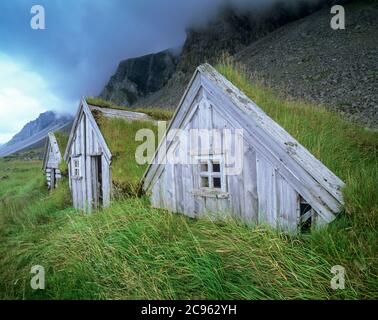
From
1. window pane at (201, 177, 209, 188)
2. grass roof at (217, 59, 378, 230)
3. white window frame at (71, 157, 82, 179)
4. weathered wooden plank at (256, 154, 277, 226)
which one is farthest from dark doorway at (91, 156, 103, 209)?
weathered wooden plank at (256, 154, 277, 226)

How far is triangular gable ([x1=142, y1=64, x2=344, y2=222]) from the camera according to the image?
11.3 feet

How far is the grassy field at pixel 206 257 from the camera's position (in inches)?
116

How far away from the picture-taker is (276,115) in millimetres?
6363

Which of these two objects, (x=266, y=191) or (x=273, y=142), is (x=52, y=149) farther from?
(x=273, y=142)

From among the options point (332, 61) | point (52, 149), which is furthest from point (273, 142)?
point (332, 61)

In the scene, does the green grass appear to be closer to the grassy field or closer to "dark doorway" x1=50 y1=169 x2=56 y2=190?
the grassy field

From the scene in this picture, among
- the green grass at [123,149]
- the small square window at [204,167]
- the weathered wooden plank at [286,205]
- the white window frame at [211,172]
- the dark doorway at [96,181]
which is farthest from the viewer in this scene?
the dark doorway at [96,181]

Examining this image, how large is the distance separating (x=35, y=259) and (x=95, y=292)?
2.20 meters

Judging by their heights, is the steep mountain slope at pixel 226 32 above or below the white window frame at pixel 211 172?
above

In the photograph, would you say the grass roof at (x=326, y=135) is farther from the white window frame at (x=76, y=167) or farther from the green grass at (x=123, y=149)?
the white window frame at (x=76, y=167)

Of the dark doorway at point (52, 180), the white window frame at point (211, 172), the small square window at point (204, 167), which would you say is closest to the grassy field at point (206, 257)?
the white window frame at point (211, 172)

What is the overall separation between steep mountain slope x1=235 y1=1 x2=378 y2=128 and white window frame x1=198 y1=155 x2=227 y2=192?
25758 mm

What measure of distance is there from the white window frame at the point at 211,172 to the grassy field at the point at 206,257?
2.17ft

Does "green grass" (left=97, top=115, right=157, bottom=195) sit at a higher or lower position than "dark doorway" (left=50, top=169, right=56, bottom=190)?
higher
